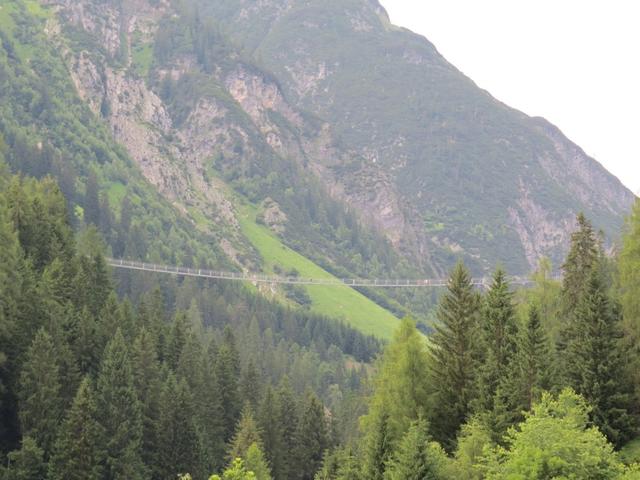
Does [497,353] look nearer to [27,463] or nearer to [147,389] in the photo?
[27,463]

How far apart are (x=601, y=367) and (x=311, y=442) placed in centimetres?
5429

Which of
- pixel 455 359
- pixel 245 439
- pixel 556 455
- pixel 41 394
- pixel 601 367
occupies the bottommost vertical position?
pixel 245 439

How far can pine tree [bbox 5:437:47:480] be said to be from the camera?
75625 mm

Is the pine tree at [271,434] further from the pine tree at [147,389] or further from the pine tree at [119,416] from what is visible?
the pine tree at [119,416]

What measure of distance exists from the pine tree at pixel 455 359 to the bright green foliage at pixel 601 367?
8.67 meters

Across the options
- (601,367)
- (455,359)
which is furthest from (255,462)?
(601,367)

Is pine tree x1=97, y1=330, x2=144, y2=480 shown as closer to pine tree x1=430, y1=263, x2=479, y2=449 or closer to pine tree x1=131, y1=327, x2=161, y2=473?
pine tree x1=131, y1=327, x2=161, y2=473

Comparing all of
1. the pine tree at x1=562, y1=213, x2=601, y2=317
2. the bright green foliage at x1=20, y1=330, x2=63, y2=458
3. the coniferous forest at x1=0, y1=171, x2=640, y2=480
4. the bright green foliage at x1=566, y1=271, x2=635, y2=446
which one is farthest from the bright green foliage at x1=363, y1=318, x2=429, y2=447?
the bright green foliage at x1=20, y1=330, x2=63, y2=458

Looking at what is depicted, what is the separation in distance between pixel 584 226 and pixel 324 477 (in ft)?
108

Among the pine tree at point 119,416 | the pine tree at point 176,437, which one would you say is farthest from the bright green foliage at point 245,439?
the pine tree at point 119,416

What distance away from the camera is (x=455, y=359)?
73.1 meters

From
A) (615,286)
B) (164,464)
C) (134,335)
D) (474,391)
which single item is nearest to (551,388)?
(474,391)

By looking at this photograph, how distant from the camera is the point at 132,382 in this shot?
87.3 metres

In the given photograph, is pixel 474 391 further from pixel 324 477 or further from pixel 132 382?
pixel 132 382
